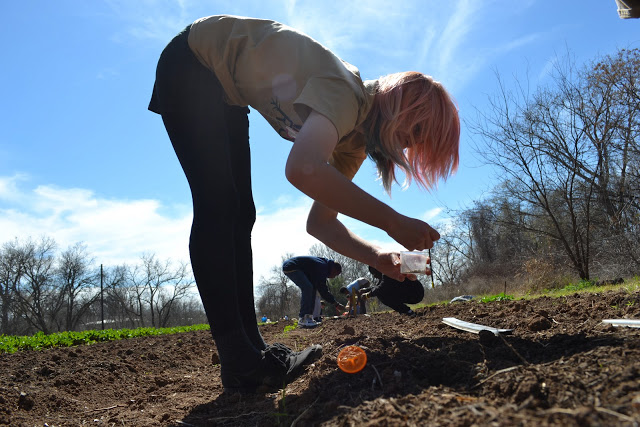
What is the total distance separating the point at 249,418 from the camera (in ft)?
4.95

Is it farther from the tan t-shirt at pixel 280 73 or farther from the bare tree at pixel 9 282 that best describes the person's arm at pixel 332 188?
the bare tree at pixel 9 282

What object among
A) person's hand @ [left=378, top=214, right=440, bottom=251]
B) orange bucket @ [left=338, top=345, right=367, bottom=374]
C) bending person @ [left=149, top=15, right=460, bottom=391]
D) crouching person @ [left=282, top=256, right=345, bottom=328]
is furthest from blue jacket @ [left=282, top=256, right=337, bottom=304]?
person's hand @ [left=378, top=214, right=440, bottom=251]

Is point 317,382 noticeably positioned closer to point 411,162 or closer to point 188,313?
point 411,162

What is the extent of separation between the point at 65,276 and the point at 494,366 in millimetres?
49959

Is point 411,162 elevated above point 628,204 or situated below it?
below

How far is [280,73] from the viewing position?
1701mm

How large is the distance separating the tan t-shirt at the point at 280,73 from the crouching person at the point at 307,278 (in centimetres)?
552

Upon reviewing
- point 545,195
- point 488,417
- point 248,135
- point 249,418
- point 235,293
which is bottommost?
point 249,418

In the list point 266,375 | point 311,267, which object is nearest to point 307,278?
point 311,267

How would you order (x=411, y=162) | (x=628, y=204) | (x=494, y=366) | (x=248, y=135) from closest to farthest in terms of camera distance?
1. (x=494, y=366)
2. (x=411, y=162)
3. (x=248, y=135)
4. (x=628, y=204)

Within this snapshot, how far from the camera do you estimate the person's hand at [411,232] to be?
5.10ft

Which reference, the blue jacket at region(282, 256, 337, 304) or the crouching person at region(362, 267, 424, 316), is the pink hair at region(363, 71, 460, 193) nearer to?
the crouching person at region(362, 267, 424, 316)

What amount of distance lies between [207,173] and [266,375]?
0.93 metres

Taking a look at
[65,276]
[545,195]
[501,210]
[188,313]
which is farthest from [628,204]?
[188,313]
